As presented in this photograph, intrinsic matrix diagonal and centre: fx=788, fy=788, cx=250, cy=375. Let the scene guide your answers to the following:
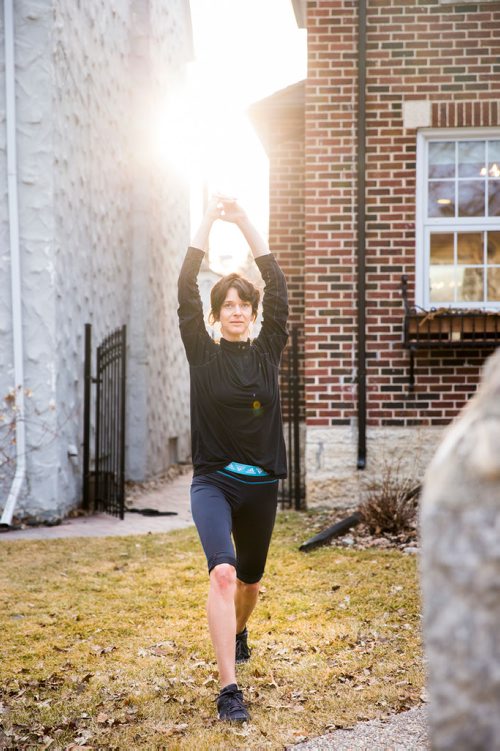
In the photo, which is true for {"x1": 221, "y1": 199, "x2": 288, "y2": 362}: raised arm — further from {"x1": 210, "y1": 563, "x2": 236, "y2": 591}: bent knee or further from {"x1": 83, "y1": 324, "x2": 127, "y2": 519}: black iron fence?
{"x1": 83, "y1": 324, "x2": 127, "y2": 519}: black iron fence

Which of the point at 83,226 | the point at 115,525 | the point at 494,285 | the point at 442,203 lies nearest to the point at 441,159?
the point at 442,203

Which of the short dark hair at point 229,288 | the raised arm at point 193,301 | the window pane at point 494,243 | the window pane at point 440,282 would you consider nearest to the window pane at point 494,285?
the window pane at point 494,243

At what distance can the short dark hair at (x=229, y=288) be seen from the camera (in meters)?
3.75

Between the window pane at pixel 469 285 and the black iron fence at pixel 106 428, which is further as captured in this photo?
the black iron fence at pixel 106 428

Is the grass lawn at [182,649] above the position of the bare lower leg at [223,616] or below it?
below

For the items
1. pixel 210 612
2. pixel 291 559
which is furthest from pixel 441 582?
pixel 291 559

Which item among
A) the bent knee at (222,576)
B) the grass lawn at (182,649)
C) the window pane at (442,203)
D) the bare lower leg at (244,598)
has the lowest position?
the grass lawn at (182,649)

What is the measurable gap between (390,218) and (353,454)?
2.42 m

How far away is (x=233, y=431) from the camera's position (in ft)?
11.5

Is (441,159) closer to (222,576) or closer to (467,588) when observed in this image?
(222,576)

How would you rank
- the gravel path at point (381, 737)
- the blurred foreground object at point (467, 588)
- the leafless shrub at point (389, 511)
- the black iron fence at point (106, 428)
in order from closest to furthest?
1. the blurred foreground object at point (467, 588)
2. the gravel path at point (381, 737)
3. the leafless shrub at point (389, 511)
4. the black iron fence at point (106, 428)

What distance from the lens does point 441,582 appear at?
1073 millimetres

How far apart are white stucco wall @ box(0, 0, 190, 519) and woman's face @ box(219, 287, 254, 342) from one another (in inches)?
190

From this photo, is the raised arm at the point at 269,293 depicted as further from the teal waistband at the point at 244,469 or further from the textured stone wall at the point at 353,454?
the textured stone wall at the point at 353,454
